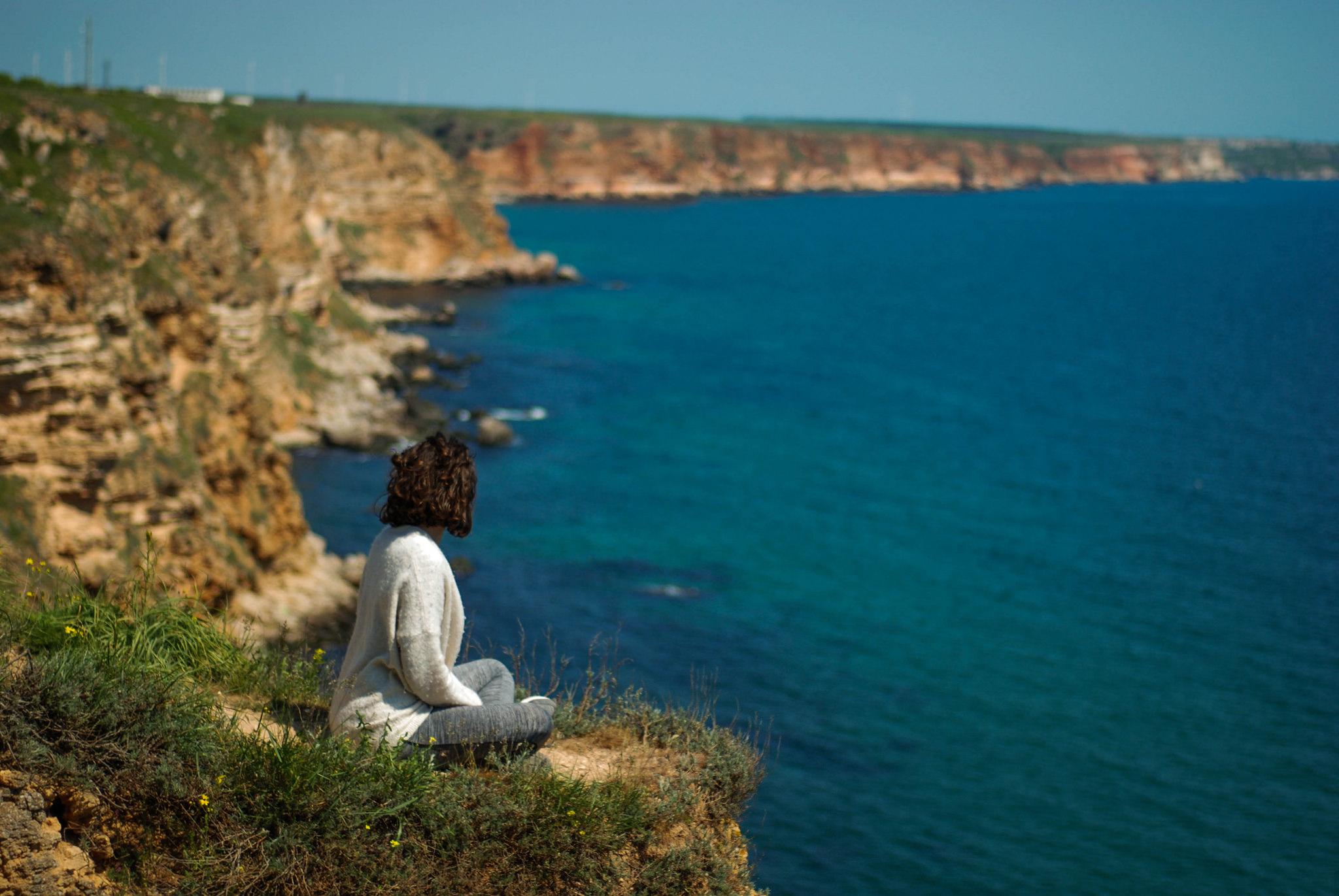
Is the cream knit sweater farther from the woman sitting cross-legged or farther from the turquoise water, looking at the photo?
the turquoise water

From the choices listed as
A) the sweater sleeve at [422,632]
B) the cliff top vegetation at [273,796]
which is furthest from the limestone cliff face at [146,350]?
the sweater sleeve at [422,632]

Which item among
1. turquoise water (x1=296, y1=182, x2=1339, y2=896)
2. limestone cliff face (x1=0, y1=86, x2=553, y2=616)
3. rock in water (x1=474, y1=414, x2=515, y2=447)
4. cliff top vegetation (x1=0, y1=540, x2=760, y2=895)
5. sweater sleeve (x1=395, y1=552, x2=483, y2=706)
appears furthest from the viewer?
rock in water (x1=474, y1=414, x2=515, y2=447)

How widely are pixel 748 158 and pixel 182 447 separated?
→ 182 m

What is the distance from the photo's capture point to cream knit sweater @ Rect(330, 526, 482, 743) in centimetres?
623

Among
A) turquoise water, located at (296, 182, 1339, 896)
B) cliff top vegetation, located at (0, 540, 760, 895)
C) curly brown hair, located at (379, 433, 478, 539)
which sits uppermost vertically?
curly brown hair, located at (379, 433, 478, 539)

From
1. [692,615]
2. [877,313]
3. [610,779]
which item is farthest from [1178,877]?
[877,313]

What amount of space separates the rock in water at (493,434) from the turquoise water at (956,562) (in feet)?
→ 3.23

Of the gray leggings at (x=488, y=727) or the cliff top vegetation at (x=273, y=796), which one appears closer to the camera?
the cliff top vegetation at (x=273, y=796)

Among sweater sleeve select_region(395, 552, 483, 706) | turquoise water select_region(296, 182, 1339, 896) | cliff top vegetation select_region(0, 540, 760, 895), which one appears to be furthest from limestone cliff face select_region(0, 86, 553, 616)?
sweater sleeve select_region(395, 552, 483, 706)

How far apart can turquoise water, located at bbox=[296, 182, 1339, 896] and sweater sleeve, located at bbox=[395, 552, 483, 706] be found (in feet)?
34.0

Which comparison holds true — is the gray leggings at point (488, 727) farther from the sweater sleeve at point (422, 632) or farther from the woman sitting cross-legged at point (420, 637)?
the sweater sleeve at point (422, 632)

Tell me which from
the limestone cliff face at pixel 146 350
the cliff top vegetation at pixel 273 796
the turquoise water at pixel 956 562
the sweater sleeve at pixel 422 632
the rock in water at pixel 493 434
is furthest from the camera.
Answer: the rock in water at pixel 493 434

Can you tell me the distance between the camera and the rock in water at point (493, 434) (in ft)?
150

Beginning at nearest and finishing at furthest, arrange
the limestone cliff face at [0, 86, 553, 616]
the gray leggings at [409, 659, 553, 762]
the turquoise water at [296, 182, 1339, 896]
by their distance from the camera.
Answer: the gray leggings at [409, 659, 553, 762], the limestone cliff face at [0, 86, 553, 616], the turquoise water at [296, 182, 1339, 896]
